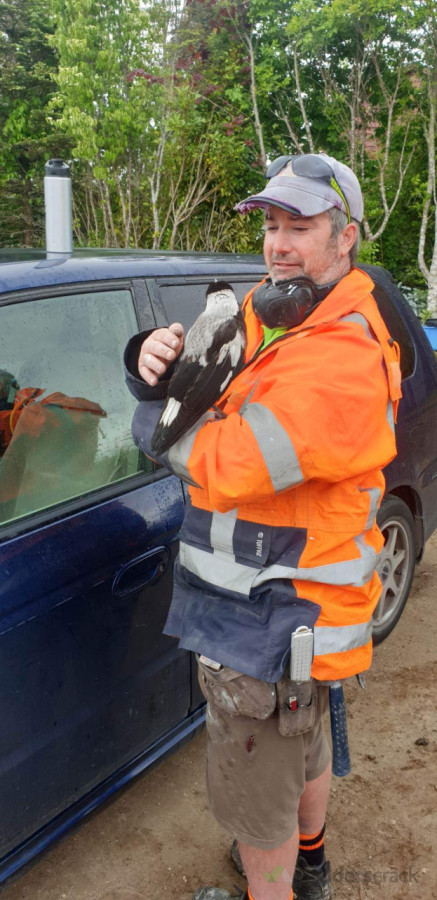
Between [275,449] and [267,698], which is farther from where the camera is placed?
[267,698]

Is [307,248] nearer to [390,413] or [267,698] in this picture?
[390,413]

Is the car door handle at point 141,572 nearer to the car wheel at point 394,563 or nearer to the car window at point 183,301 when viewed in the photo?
the car window at point 183,301

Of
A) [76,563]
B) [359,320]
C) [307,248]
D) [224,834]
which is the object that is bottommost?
[224,834]

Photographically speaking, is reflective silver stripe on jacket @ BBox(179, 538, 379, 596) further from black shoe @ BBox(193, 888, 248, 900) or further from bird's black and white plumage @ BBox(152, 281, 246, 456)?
black shoe @ BBox(193, 888, 248, 900)

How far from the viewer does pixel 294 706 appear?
159 cm

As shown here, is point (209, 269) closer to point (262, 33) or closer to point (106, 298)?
point (106, 298)

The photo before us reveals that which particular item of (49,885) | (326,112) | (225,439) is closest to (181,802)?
(49,885)

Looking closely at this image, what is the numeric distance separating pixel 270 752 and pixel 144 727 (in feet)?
2.10

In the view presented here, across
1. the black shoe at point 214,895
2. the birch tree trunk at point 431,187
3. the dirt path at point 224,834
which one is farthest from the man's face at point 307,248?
the birch tree trunk at point 431,187

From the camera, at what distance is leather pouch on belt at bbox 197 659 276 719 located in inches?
62.0

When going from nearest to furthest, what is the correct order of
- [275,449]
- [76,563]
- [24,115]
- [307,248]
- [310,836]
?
[275,449] → [307,248] → [76,563] → [310,836] → [24,115]

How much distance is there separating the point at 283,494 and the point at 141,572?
0.73 meters

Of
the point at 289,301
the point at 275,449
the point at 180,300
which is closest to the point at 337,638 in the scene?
the point at 275,449

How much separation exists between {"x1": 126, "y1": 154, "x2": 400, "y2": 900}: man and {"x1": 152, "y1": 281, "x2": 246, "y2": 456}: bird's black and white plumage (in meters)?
0.04
